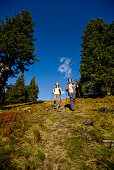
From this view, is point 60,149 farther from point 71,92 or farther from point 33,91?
point 33,91

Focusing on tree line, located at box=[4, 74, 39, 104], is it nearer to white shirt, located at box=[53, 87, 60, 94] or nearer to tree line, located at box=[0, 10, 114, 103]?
tree line, located at box=[0, 10, 114, 103]

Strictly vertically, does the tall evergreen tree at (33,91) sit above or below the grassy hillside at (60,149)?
above

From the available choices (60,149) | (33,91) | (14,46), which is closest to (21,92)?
(33,91)

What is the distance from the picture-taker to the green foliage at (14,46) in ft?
40.1

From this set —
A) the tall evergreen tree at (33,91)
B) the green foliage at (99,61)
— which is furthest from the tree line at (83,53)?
the tall evergreen tree at (33,91)

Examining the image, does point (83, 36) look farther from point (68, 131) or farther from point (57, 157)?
point (57, 157)

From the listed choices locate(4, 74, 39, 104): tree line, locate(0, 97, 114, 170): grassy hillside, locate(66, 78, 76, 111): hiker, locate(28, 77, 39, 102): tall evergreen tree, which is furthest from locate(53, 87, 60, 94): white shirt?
locate(28, 77, 39, 102): tall evergreen tree

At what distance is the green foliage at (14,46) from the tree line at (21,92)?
13.2 m

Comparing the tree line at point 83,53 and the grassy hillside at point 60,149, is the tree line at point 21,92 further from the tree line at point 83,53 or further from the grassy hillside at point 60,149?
the grassy hillside at point 60,149

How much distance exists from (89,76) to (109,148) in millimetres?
12464

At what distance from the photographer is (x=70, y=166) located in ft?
7.86

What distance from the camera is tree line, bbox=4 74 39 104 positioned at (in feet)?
92.0

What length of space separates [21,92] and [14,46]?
2138 centimetres

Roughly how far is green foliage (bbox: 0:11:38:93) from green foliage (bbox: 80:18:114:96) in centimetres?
905
